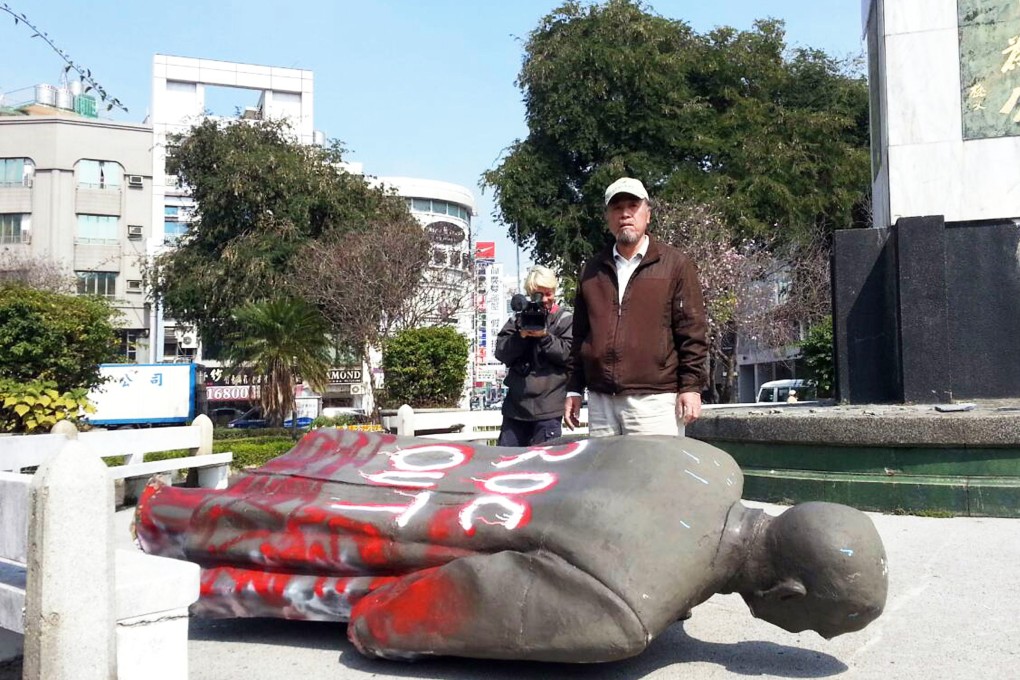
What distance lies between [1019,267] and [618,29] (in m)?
19.8

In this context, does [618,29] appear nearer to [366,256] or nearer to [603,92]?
[603,92]

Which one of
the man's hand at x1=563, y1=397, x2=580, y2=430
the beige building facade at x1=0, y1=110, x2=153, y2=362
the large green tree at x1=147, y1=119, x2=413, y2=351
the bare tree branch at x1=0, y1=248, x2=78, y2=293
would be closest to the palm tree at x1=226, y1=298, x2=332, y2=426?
the large green tree at x1=147, y1=119, x2=413, y2=351

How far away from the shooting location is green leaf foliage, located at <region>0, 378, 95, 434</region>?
1130cm

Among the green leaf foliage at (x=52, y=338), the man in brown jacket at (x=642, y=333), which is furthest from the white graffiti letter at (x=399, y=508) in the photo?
the green leaf foliage at (x=52, y=338)

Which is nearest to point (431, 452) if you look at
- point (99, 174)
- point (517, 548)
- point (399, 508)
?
point (399, 508)

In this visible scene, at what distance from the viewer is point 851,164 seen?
2686 cm

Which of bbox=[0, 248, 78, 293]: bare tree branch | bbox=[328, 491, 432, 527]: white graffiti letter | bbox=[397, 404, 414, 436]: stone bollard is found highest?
bbox=[0, 248, 78, 293]: bare tree branch

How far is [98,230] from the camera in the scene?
45062 mm

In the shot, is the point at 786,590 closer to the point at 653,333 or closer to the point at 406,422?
the point at 653,333

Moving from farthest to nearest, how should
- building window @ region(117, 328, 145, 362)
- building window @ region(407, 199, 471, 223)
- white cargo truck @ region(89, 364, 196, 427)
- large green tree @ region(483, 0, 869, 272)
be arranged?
building window @ region(407, 199, 471, 223), building window @ region(117, 328, 145, 362), white cargo truck @ region(89, 364, 196, 427), large green tree @ region(483, 0, 869, 272)

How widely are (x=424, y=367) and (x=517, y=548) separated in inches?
540

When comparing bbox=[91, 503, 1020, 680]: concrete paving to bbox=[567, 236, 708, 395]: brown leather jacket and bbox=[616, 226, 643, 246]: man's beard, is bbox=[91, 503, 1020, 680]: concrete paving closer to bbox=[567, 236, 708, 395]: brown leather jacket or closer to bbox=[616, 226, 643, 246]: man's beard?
bbox=[567, 236, 708, 395]: brown leather jacket

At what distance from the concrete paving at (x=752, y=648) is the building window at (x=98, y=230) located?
A: 1769 inches

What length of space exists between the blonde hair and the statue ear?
2.40 meters
